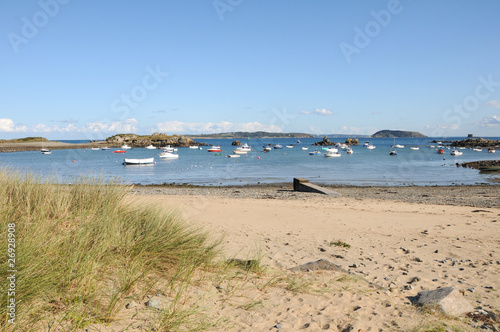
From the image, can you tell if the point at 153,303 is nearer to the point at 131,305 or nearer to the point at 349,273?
the point at 131,305

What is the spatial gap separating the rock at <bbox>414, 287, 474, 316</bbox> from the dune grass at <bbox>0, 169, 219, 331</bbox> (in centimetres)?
312

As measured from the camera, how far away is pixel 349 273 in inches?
236

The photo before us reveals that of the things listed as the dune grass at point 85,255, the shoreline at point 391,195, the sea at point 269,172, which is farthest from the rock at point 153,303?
the shoreline at point 391,195

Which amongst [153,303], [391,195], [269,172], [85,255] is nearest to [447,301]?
[153,303]

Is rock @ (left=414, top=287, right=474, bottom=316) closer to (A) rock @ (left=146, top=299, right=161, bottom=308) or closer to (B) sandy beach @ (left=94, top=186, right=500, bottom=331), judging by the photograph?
(B) sandy beach @ (left=94, top=186, right=500, bottom=331)

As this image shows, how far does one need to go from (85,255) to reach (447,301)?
4.70 metres

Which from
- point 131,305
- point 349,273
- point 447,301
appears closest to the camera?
point 131,305

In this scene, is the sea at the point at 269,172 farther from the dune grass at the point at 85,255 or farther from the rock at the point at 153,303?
the rock at the point at 153,303

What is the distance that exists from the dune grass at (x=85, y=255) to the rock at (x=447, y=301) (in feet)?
10.2

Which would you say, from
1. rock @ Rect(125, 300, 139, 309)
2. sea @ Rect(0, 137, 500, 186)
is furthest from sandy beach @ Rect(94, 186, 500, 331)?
sea @ Rect(0, 137, 500, 186)

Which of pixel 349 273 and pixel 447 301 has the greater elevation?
pixel 447 301

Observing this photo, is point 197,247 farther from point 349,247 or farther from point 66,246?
point 349,247

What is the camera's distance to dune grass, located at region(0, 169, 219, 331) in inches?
146

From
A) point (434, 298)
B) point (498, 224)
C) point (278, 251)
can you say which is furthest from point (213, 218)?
point (498, 224)
